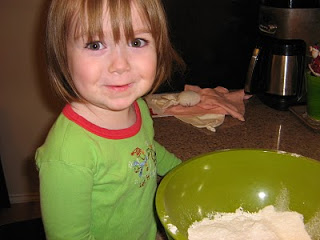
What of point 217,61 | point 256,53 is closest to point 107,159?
point 256,53

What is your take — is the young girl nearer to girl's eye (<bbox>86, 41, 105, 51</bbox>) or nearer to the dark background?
girl's eye (<bbox>86, 41, 105, 51</bbox>)

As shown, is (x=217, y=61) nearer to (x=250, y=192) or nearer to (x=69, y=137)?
(x=250, y=192)

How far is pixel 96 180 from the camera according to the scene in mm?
697

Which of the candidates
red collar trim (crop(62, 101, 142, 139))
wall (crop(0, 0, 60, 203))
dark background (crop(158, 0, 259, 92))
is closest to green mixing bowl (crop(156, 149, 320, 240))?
red collar trim (crop(62, 101, 142, 139))

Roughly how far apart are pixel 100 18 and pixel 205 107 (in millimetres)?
740

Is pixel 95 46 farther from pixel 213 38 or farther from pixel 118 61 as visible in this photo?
pixel 213 38

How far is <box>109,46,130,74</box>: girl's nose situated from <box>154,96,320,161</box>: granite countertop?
44cm

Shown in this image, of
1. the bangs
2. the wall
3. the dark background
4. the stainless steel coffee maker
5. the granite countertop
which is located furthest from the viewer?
the wall

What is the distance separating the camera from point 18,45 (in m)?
1.99

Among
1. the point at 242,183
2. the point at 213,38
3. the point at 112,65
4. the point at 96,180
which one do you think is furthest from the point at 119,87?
the point at 213,38

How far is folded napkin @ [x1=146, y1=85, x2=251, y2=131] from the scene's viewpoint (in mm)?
1240

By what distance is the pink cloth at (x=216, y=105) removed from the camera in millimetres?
1271

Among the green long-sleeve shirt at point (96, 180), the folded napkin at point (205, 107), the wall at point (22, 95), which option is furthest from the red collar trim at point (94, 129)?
the wall at point (22, 95)

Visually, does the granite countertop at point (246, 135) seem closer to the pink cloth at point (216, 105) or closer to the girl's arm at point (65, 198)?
the pink cloth at point (216, 105)
